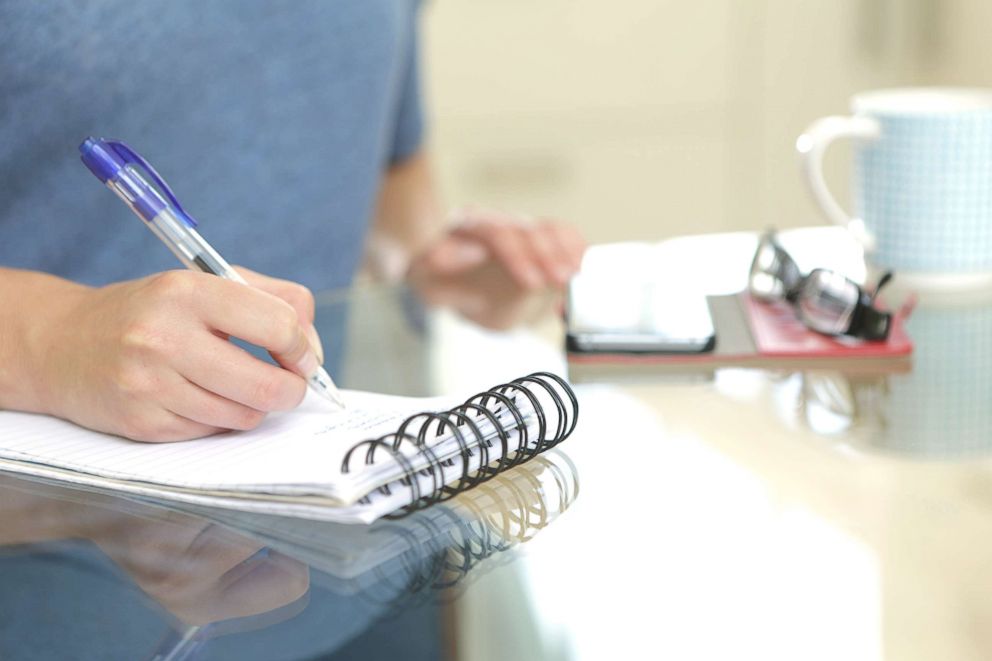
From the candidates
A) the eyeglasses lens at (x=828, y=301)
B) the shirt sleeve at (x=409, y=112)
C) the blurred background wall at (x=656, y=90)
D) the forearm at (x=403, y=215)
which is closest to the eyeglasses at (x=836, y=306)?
the eyeglasses lens at (x=828, y=301)

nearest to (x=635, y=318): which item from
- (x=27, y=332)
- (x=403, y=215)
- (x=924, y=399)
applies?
(x=924, y=399)

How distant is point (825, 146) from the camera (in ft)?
3.30

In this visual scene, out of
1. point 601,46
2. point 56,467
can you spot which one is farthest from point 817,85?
point 56,467

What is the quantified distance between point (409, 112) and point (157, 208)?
3.06ft

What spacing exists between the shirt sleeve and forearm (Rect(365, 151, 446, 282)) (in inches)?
0.6

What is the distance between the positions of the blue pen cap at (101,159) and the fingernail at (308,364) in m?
0.14

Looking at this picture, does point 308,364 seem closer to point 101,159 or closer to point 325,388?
point 325,388

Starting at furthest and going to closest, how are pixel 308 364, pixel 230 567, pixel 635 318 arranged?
pixel 635 318 → pixel 308 364 → pixel 230 567

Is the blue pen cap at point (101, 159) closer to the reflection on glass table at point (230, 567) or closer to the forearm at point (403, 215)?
the reflection on glass table at point (230, 567)

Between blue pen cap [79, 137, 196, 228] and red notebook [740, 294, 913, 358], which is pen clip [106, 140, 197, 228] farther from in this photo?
red notebook [740, 294, 913, 358]

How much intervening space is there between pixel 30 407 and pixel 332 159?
0.60 m

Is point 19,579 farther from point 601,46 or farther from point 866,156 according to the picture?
point 601,46

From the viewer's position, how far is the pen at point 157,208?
2.09 ft

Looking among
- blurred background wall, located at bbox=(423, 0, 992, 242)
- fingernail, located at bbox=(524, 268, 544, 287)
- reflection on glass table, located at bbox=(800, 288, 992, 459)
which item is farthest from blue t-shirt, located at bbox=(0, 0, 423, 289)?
blurred background wall, located at bbox=(423, 0, 992, 242)
